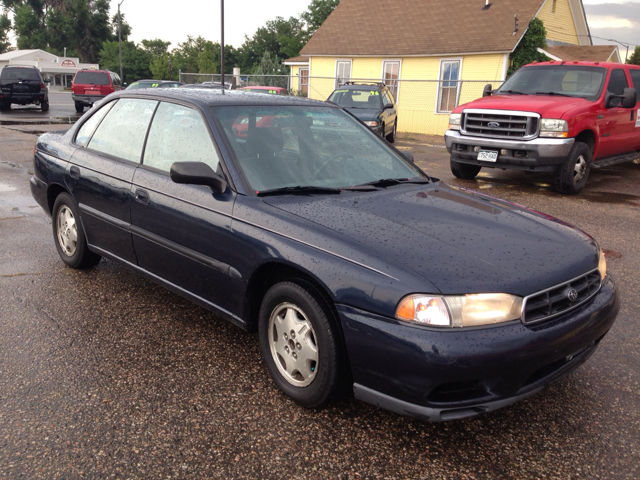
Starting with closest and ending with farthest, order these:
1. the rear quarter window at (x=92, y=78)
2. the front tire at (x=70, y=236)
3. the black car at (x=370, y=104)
Result: the front tire at (x=70, y=236), the black car at (x=370, y=104), the rear quarter window at (x=92, y=78)

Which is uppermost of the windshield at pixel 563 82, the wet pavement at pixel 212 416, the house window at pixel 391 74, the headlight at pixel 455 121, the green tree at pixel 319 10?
the green tree at pixel 319 10

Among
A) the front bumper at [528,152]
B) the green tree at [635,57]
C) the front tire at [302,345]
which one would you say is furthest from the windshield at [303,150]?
the green tree at [635,57]

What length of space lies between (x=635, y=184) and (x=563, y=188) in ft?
8.15

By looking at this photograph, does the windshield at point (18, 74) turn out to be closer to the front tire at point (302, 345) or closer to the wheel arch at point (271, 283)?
the wheel arch at point (271, 283)

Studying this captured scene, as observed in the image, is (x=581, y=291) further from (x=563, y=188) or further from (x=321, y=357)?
(x=563, y=188)

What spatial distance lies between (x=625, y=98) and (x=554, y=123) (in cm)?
163

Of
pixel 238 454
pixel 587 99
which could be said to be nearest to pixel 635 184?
pixel 587 99

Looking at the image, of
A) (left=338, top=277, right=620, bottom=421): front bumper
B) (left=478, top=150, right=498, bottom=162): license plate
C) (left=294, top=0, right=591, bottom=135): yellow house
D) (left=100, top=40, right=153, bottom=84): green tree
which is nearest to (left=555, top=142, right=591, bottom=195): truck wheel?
(left=478, top=150, right=498, bottom=162): license plate

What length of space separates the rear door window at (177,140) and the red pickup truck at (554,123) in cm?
617

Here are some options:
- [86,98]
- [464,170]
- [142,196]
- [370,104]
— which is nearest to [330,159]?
[142,196]

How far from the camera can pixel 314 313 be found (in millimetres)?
2592

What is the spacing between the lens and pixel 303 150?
355cm

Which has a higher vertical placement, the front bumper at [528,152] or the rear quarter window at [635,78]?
the rear quarter window at [635,78]

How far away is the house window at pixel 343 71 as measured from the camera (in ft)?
81.2
